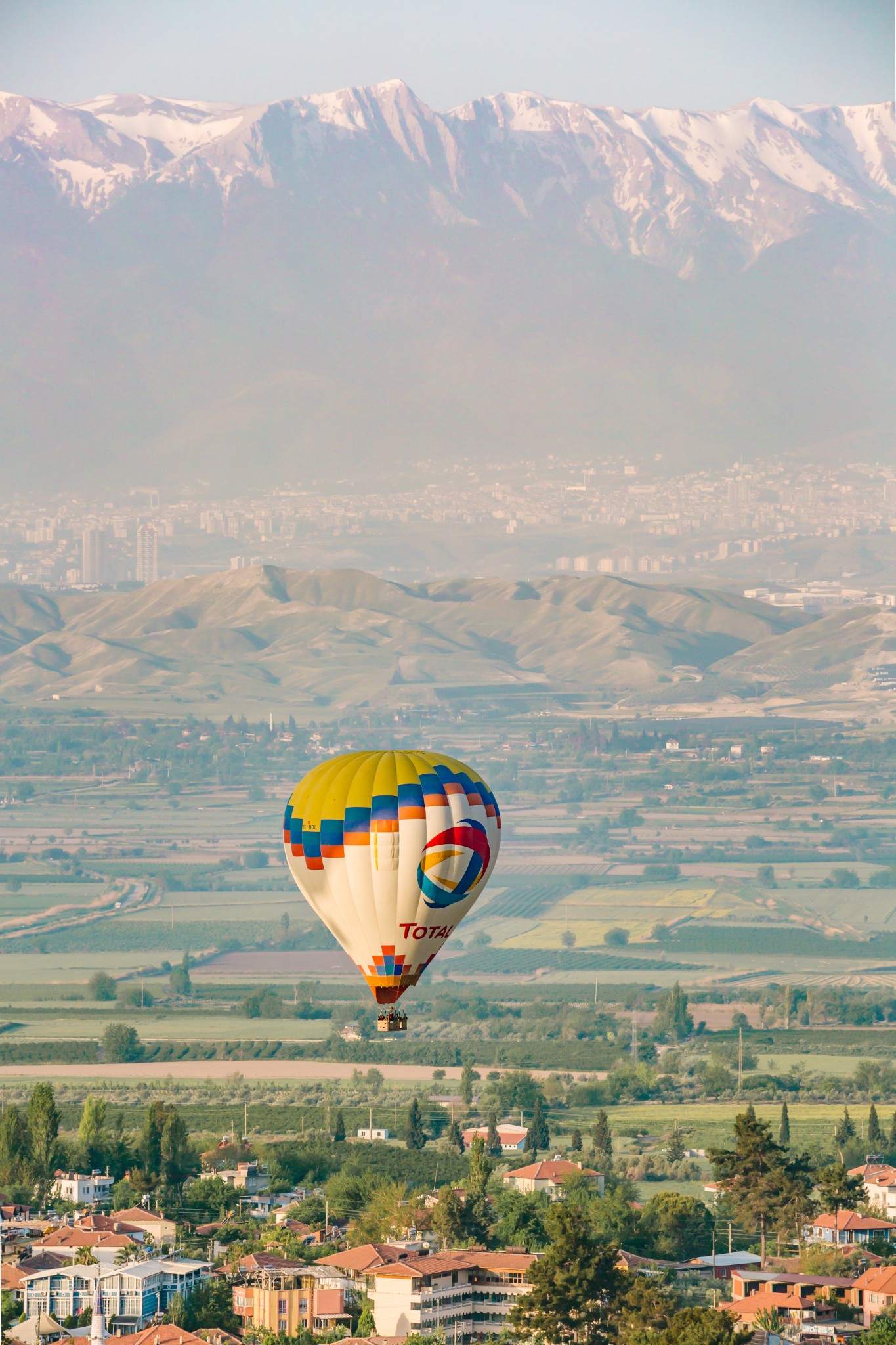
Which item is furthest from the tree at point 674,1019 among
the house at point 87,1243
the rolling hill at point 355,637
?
the rolling hill at point 355,637

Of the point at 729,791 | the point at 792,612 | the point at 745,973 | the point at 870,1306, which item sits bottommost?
the point at 870,1306

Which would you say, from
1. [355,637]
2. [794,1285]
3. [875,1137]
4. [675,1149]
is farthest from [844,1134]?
[355,637]

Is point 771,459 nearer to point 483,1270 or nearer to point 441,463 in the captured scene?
point 441,463

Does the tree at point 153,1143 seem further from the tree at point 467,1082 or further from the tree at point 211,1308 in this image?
the tree at point 467,1082

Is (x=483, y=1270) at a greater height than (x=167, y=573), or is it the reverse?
(x=167, y=573)

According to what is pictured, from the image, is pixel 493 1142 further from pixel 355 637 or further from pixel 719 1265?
pixel 355 637

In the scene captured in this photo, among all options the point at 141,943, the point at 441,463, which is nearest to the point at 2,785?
the point at 141,943
